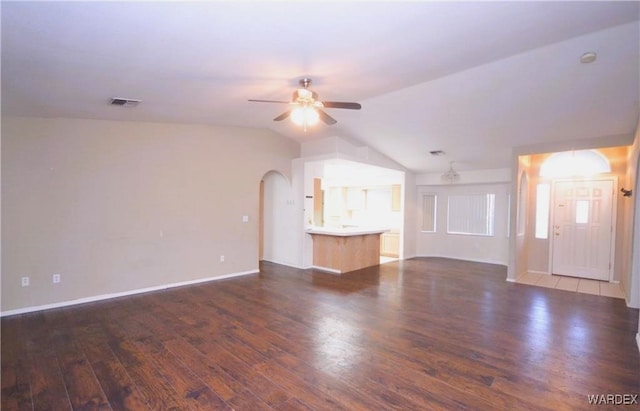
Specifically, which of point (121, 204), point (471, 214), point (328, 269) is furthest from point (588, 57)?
point (121, 204)

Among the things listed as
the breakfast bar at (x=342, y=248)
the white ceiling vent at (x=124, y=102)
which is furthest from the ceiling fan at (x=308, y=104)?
the breakfast bar at (x=342, y=248)

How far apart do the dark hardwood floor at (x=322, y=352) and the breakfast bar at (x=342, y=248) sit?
4.97 ft

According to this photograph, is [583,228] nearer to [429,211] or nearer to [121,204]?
[429,211]

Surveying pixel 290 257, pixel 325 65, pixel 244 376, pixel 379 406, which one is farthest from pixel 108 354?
pixel 290 257

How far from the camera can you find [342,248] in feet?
20.6

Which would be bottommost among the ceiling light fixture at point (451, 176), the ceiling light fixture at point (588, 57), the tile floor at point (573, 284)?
the tile floor at point (573, 284)

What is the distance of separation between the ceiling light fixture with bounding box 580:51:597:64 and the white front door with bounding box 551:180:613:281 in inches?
146

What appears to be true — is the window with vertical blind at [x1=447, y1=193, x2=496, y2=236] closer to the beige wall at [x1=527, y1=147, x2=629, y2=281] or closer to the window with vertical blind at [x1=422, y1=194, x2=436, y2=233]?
the window with vertical blind at [x1=422, y1=194, x2=436, y2=233]

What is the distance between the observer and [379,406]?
2125 mm

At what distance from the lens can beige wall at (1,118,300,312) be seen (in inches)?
153

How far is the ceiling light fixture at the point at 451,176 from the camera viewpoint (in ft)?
24.8

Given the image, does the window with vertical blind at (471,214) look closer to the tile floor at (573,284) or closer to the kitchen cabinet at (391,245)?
the kitchen cabinet at (391,245)

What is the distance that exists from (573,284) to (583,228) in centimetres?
120

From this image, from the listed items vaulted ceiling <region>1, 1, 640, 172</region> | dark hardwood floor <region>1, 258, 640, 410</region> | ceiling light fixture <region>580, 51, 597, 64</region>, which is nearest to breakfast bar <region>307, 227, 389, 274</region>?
dark hardwood floor <region>1, 258, 640, 410</region>
